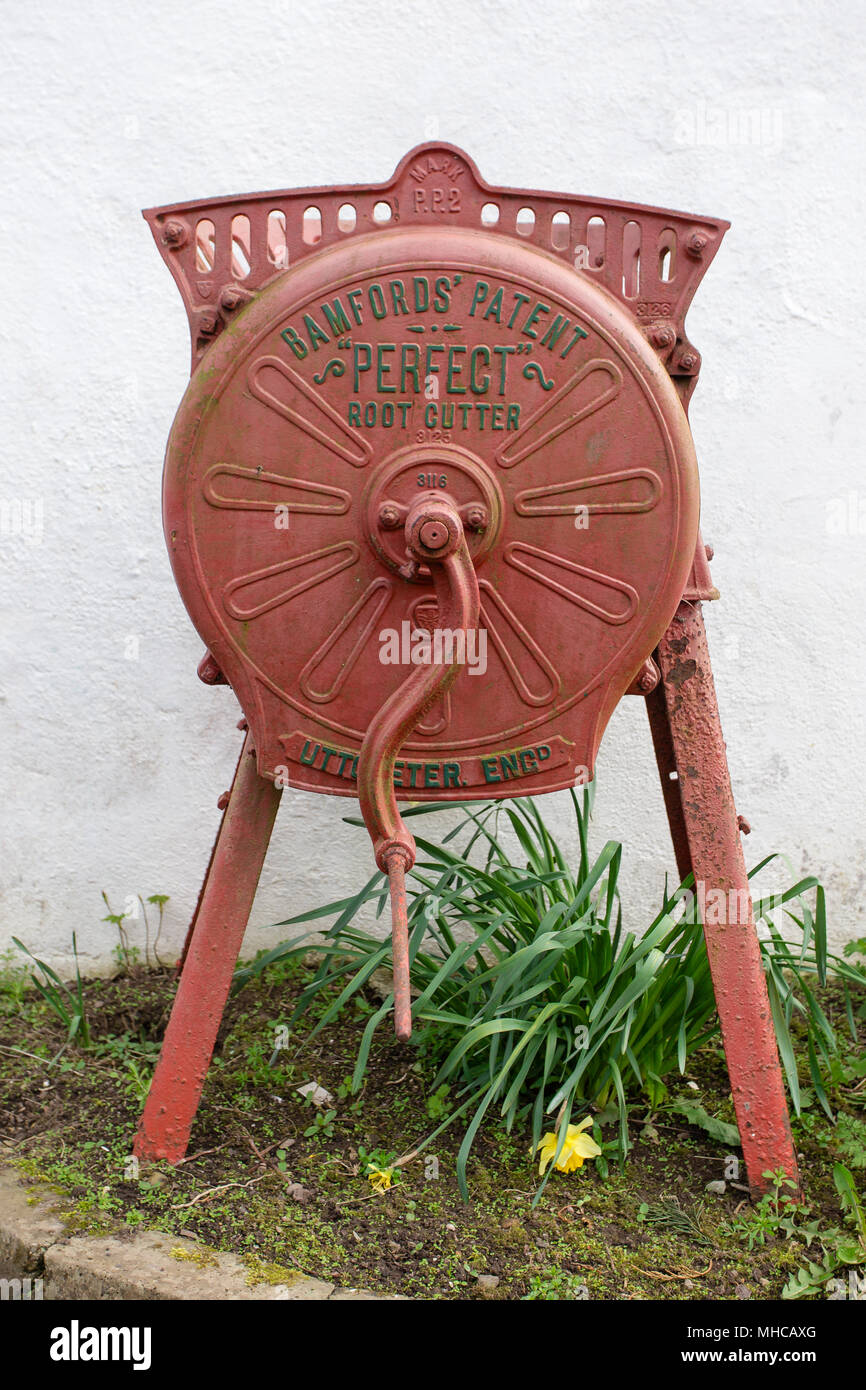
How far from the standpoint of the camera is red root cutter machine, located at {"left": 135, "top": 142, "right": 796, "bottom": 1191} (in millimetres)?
2035

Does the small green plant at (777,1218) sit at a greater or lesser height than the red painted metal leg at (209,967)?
lesser

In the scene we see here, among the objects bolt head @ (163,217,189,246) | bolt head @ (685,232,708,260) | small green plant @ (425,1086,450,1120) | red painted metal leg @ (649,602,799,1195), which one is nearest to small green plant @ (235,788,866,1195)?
small green plant @ (425,1086,450,1120)

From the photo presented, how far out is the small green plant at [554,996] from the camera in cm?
242

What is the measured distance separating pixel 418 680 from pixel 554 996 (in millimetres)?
906

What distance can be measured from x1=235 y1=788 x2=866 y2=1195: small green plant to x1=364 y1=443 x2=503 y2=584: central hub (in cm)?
83

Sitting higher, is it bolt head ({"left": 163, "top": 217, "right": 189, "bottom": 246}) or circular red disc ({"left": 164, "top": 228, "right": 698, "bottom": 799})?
bolt head ({"left": 163, "top": 217, "right": 189, "bottom": 246})

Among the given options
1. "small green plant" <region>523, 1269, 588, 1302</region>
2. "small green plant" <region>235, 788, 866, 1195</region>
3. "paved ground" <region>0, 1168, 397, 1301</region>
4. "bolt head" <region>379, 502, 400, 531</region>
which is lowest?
"small green plant" <region>523, 1269, 588, 1302</region>

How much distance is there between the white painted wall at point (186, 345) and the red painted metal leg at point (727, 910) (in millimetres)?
822

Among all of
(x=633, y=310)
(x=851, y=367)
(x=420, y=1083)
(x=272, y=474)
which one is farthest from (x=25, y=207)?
(x=420, y=1083)

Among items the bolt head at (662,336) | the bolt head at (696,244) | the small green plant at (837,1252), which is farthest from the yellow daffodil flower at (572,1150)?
the bolt head at (696,244)

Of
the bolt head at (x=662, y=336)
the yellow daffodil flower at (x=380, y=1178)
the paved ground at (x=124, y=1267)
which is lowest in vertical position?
the paved ground at (x=124, y=1267)

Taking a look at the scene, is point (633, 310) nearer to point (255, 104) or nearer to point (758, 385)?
point (758, 385)

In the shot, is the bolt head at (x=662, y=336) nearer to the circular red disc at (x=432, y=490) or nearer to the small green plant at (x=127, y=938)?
the circular red disc at (x=432, y=490)

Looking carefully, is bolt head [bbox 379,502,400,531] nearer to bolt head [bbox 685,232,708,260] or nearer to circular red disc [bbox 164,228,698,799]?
circular red disc [bbox 164,228,698,799]
